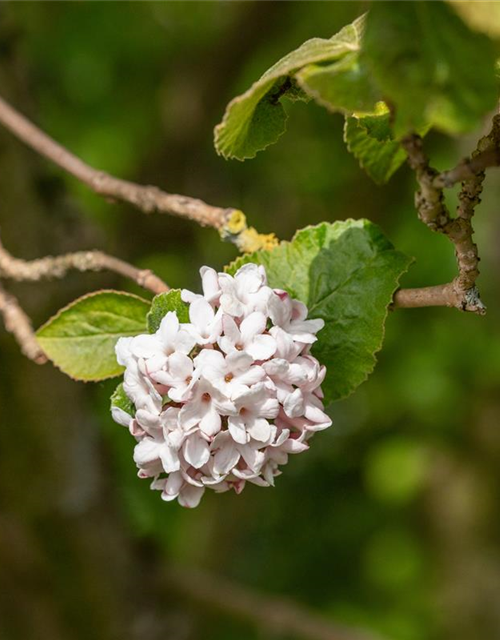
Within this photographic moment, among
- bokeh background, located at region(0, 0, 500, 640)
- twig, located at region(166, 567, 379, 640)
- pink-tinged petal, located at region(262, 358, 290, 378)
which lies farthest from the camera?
twig, located at region(166, 567, 379, 640)

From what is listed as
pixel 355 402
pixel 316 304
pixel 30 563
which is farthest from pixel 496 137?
pixel 355 402

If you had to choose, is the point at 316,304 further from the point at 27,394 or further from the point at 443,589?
the point at 443,589

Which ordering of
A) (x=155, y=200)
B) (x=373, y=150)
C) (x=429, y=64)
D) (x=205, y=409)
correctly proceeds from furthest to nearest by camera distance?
(x=155, y=200) < (x=373, y=150) < (x=205, y=409) < (x=429, y=64)

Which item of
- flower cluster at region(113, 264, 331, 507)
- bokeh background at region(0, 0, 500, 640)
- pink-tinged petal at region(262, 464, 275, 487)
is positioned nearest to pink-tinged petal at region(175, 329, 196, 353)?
flower cluster at region(113, 264, 331, 507)

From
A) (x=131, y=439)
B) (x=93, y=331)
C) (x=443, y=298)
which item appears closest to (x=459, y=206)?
(x=443, y=298)

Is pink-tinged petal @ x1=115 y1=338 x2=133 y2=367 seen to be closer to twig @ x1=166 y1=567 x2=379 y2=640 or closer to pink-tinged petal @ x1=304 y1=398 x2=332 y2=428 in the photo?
pink-tinged petal @ x1=304 y1=398 x2=332 y2=428

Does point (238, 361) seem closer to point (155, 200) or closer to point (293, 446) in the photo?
point (293, 446)

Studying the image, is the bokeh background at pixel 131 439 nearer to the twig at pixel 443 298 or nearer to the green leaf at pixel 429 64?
the twig at pixel 443 298
